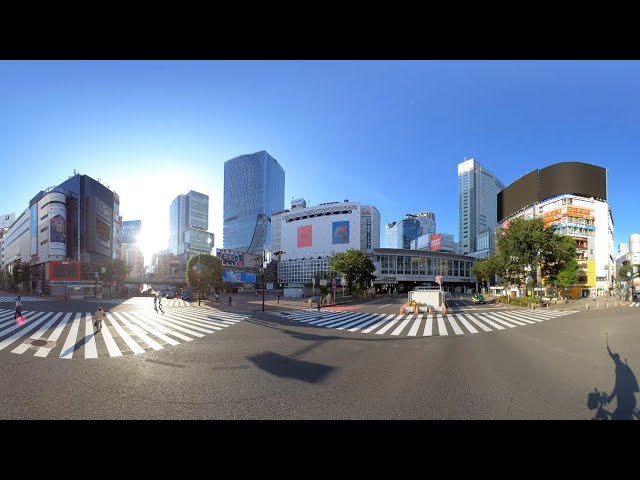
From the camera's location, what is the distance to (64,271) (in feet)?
182

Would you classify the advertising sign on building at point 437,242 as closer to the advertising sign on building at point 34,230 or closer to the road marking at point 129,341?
the road marking at point 129,341

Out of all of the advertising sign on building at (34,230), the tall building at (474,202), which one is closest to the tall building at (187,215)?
the advertising sign on building at (34,230)

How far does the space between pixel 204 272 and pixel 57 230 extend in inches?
1666

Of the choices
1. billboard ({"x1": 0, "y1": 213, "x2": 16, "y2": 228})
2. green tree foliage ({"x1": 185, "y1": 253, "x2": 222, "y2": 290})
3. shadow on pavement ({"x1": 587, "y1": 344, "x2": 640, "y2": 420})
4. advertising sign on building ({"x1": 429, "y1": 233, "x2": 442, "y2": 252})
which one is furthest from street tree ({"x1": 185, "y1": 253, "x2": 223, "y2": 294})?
billboard ({"x1": 0, "y1": 213, "x2": 16, "y2": 228})

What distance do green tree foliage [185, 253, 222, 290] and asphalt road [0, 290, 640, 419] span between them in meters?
29.2

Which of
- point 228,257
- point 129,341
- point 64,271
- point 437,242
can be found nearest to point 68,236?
point 64,271

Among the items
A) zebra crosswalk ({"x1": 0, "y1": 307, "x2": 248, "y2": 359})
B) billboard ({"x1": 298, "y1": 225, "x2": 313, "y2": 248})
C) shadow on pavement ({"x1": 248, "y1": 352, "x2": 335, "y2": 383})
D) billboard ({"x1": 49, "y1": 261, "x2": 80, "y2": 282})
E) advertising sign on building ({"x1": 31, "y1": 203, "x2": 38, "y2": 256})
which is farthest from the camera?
billboard ({"x1": 298, "y1": 225, "x2": 313, "y2": 248})

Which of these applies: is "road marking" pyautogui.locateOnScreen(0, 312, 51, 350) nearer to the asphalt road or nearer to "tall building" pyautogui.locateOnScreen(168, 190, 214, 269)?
the asphalt road

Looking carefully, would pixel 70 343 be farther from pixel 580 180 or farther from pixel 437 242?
pixel 437 242

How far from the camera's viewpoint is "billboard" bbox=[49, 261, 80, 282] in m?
54.7
